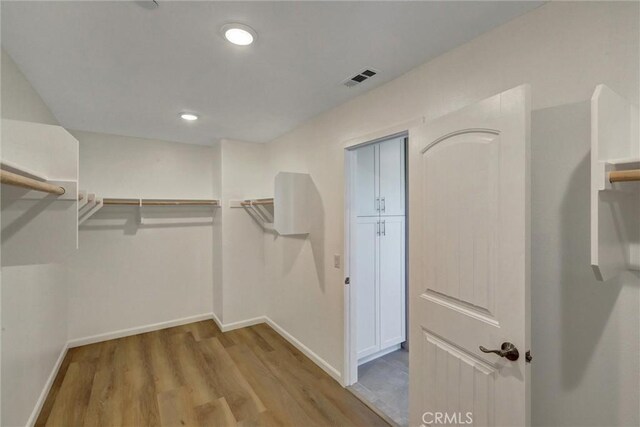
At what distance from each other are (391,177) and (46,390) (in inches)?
143

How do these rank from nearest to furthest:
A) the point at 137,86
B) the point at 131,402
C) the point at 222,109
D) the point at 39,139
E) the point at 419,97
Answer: the point at 39,139
the point at 419,97
the point at 137,86
the point at 131,402
the point at 222,109

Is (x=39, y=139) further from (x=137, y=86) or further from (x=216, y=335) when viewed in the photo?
(x=216, y=335)

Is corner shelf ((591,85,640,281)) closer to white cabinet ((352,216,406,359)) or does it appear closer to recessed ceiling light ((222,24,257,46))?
recessed ceiling light ((222,24,257,46))

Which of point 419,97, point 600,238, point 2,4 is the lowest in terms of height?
point 600,238

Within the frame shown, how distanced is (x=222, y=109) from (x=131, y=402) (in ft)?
8.40

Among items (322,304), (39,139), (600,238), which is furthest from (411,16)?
(322,304)

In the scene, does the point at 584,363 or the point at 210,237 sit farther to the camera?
the point at 210,237

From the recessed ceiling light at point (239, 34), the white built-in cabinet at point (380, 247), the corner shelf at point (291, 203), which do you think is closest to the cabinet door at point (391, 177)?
the white built-in cabinet at point (380, 247)

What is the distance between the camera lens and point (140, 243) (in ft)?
11.5

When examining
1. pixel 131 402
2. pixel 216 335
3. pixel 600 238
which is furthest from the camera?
pixel 216 335

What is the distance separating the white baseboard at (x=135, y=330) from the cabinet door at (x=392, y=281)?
2.48 metres

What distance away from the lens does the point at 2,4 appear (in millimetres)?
1226

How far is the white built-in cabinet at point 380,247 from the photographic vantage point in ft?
9.19

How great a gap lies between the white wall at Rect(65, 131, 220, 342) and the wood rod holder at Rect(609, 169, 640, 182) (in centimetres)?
367
